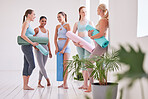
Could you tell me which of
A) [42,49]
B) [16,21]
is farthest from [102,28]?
[16,21]

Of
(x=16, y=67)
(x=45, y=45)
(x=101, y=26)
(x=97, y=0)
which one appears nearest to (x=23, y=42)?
(x=45, y=45)

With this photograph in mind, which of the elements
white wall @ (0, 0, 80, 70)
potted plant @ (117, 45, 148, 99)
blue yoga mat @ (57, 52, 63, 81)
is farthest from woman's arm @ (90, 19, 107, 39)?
white wall @ (0, 0, 80, 70)

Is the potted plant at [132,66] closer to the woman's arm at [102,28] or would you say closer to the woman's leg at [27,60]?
the woman's arm at [102,28]

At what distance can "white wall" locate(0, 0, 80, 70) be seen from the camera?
30.2ft

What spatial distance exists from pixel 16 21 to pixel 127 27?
757 centimetres

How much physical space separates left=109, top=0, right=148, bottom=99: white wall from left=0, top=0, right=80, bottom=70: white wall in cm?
642

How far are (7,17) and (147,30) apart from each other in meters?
8.15

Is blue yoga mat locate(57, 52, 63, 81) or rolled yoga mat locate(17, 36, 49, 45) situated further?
blue yoga mat locate(57, 52, 63, 81)

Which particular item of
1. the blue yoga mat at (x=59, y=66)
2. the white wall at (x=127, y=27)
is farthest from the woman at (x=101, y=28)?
the blue yoga mat at (x=59, y=66)

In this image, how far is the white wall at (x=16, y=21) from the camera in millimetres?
9211

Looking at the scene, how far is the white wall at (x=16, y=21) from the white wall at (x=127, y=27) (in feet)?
21.1

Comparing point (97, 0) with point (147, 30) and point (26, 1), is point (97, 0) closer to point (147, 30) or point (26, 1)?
point (147, 30)

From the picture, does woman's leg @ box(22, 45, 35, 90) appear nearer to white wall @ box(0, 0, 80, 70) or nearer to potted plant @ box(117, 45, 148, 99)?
potted plant @ box(117, 45, 148, 99)

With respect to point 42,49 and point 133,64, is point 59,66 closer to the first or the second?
point 42,49
